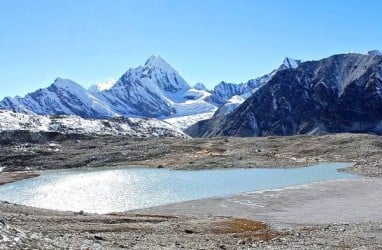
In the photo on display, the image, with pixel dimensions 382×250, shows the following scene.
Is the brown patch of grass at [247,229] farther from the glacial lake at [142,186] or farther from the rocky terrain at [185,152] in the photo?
the rocky terrain at [185,152]

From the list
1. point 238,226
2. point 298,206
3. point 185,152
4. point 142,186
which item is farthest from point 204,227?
point 185,152

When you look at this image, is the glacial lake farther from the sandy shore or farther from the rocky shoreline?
the rocky shoreline

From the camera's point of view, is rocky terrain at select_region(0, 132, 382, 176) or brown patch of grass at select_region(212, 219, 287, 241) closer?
brown patch of grass at select_region(212, 219, 287, 241)

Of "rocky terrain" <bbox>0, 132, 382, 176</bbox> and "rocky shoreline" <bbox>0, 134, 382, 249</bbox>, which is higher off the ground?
"rocky terrain" <bbox>0, 132, 382, 176</bbox>

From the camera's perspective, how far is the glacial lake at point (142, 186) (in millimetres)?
68631

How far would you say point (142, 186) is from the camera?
8731 cm

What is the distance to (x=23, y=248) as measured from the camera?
21.6 m

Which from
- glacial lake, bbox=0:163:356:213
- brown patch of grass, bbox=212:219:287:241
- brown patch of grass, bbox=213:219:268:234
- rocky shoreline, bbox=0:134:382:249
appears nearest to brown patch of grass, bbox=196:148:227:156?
rocky shoreline, bbox=0:134:382:249

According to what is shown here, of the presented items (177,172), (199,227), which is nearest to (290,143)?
(177,172)

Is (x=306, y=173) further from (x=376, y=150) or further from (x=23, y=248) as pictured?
(x=23, y=248)

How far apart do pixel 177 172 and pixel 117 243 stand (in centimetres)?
8490

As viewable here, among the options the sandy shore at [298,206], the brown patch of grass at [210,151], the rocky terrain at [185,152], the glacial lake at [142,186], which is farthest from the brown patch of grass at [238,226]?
the brown patch of grass at [210,151]

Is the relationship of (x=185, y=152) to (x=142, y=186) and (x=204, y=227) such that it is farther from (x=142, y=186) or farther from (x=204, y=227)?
(x=204, y=227)

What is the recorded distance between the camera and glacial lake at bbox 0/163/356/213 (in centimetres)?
6863
